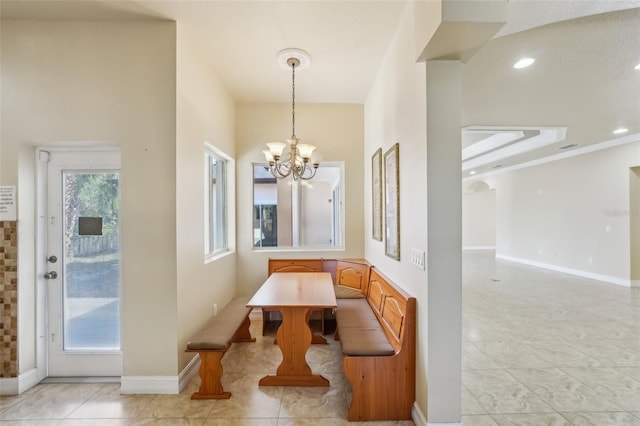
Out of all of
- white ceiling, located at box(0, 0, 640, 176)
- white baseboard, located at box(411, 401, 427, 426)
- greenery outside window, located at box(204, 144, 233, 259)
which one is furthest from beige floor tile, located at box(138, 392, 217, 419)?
white ceiling, located at box(0, 0, 640, 176)

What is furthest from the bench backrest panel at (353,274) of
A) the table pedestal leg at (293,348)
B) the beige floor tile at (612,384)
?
the beige floor tile at (612,384)

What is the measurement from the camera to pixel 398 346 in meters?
2.06

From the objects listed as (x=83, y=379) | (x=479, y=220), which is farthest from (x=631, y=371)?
(x=479, y=220)

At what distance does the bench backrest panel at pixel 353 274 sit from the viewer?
3535 mm

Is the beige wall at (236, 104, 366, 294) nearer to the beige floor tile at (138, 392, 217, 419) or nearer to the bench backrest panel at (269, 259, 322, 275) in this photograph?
the bench backrest panel at (269, 259, 322, 275)

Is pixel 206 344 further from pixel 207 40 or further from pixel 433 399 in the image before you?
pixel 207 40

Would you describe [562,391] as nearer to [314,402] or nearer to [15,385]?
[314,402]

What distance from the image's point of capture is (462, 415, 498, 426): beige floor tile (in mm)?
2010

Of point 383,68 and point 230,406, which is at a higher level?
point 383,68

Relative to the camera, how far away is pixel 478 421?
6.68 feet

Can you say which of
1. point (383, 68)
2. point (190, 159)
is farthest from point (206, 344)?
point (383, 68)

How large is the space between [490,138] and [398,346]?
→ 19.6ft

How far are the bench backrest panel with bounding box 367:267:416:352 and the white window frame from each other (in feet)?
6.10

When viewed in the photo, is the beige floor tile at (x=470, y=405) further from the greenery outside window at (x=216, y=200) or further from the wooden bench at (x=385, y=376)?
the greenery outside window at (x=216, y=200)
